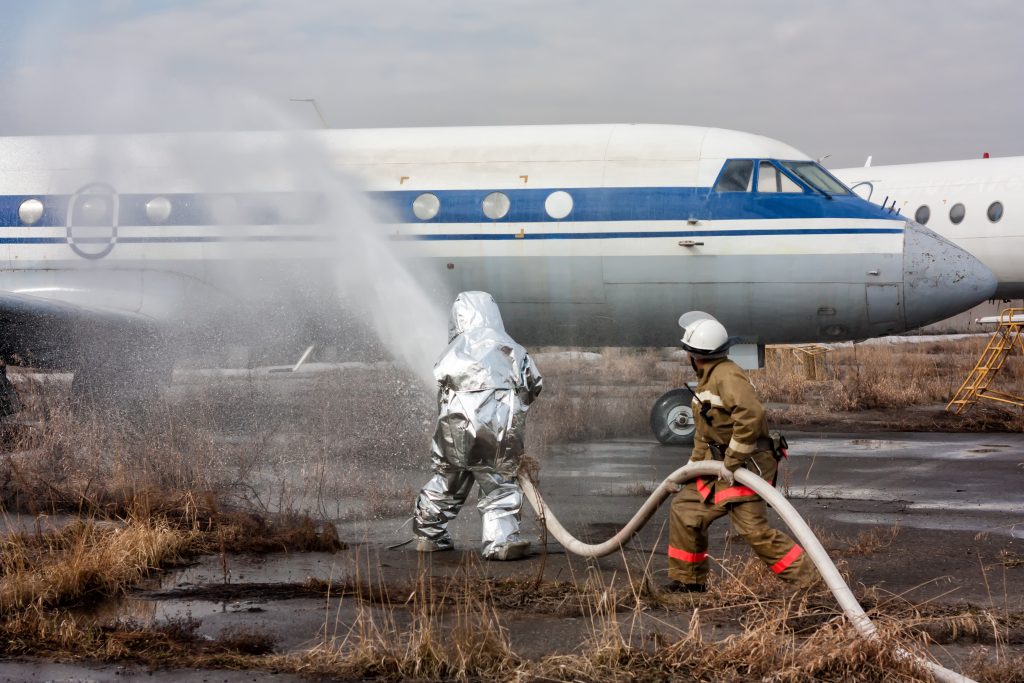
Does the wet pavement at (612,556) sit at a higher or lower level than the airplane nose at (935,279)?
lower

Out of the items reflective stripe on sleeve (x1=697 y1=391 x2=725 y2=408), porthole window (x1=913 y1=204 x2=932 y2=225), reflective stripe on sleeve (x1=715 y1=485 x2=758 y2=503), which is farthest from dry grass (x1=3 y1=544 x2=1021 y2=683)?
porthole window (x1=913 y1=204 x2=932 y2=225)

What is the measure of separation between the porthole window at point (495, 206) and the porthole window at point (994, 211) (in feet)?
45.5

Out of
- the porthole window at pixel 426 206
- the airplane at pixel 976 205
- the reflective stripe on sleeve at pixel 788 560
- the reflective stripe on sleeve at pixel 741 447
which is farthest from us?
the airplane at pixel 976 205

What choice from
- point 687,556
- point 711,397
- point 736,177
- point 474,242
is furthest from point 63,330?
point 687,556

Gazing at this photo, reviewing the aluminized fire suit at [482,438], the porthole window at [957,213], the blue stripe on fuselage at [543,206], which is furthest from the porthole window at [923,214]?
the aluminized fire suit at [482,438]

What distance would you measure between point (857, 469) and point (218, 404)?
28.7 ft

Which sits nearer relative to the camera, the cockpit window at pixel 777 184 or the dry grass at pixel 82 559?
the dry grass at pixel 82 559

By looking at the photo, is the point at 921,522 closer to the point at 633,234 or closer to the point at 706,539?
the point at 706,539

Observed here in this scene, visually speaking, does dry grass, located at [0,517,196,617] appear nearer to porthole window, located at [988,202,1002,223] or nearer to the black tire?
the black tire

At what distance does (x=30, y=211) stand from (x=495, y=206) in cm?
633

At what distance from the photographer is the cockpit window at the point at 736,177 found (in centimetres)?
1380

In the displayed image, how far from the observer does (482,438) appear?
8.06m

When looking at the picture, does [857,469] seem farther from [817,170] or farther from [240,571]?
[240,571]

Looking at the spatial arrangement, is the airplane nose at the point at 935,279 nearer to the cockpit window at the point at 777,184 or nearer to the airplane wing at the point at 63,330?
the cockpit window at the point at 777,184
